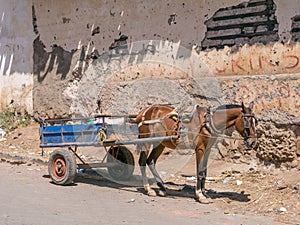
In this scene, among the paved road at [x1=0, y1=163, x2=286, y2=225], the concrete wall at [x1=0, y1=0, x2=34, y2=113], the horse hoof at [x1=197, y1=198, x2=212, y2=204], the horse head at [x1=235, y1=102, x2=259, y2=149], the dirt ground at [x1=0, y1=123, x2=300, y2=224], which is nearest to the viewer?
the paved road at [x1=0, y1=163, x2=286, y2=225]

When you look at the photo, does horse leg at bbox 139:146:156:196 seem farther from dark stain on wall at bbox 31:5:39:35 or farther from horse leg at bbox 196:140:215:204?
dark stain on wall at bbox 31:5:39:35

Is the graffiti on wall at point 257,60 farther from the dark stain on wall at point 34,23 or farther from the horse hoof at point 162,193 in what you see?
the dark stain on wall at point 34,23

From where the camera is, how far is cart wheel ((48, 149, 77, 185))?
9.30 meters

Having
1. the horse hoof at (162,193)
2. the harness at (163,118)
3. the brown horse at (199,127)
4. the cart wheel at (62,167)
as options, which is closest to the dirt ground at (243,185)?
the horse hoof at (162,193)

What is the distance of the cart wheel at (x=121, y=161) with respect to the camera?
32.4ft

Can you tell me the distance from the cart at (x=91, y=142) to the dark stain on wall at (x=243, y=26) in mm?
2559

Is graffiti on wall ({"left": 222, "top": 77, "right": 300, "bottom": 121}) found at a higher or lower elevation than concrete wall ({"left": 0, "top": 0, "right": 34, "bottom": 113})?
lower

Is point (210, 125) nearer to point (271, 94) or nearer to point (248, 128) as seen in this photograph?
point (248, 128)

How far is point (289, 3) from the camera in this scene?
962cm

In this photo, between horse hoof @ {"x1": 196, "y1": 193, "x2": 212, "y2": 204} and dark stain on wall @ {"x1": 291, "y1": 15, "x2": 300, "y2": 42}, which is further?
dark stain on wall @ {"x1": 291, "y1": 15, "x2": 300, "y2": 42}

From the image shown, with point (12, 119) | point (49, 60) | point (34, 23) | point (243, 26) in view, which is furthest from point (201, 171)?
point (12, 119)

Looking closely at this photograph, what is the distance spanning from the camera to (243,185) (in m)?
9.39

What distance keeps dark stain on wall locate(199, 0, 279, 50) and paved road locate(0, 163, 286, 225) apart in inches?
132

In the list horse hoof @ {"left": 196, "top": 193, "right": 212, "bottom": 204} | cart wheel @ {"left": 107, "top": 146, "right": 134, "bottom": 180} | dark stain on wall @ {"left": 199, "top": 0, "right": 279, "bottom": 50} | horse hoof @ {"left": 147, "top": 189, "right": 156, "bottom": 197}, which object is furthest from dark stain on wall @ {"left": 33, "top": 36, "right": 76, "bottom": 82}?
horse hoof @ {"left": 196, "top": 193, "right": 212, "bottom": 204}
